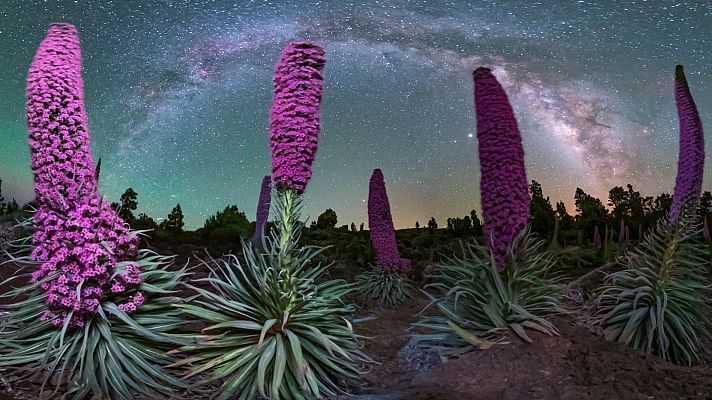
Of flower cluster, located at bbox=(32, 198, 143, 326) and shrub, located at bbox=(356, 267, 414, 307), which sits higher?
flower cluster, located at bbox=(32, 198, 143, 326)

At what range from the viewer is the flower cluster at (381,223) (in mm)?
11523

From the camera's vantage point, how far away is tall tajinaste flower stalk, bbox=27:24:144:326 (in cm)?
498

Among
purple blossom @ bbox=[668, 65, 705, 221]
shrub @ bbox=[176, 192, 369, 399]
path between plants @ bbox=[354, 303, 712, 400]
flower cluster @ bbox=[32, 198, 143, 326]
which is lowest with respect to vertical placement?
path between plants @ bbox=[354, 303, 712, 400]

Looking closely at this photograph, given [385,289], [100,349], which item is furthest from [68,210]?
[385,289]

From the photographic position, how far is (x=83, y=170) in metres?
5.21

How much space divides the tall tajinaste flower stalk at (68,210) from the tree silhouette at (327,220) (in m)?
17.4

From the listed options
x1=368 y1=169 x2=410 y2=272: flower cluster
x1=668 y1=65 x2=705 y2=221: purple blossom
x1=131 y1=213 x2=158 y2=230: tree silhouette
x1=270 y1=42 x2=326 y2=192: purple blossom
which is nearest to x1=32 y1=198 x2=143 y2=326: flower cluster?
x1=270 y1=42 x2=326 y2=192: purple blossom

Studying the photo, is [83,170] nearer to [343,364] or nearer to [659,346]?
[343,364]

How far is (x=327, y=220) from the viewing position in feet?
75.4

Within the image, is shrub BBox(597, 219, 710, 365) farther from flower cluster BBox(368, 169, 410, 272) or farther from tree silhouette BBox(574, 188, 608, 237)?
tree silhouette BBox(574, 188, 608, 237)

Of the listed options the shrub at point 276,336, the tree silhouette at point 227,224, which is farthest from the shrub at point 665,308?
the tree silhouette at point 227,224

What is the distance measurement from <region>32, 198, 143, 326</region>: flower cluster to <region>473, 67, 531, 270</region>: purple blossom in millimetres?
3539

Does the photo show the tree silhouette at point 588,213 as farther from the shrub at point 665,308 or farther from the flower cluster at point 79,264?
the flower cluster at point 79,264

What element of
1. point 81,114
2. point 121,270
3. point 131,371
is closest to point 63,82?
point 81,114
